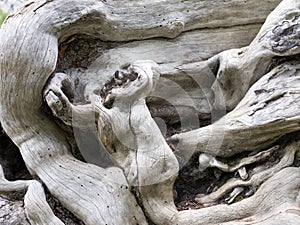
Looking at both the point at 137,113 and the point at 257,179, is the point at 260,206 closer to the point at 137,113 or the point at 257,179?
the point at 257,179

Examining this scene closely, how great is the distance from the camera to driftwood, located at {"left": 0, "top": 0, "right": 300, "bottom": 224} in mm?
2562

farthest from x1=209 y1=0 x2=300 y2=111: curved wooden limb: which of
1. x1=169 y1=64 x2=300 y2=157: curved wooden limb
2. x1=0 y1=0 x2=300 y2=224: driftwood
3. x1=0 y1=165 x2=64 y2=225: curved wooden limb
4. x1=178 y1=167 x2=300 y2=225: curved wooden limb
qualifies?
x1=0 y1=165 x2=64 y2=225: curved wooden limb

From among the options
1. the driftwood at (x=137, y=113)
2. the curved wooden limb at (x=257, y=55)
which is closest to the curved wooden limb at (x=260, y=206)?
the driftwood at (x=137, y=113)

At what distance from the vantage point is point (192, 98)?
3.13 meters

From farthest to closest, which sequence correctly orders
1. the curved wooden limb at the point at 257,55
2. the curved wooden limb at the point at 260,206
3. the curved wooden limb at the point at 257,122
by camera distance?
the curved wooden limb at the point at 257,55 → the curved wooden limb at the point at 257,122 → the curved wooden limb at the point at 260,206

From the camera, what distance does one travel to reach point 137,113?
260cm

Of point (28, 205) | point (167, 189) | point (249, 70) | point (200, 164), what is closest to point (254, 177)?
point (200, 164)

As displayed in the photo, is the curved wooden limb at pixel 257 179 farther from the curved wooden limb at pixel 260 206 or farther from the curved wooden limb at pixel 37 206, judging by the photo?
the curved wooden limb at pixel 37 206

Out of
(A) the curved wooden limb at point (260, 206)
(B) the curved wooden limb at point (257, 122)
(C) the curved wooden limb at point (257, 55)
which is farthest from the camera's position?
(C) the curved wooden limb at point (257, 55)

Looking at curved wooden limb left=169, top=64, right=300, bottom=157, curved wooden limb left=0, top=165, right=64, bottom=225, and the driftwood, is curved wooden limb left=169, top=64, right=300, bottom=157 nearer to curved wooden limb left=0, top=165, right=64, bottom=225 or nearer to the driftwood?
the driftwood

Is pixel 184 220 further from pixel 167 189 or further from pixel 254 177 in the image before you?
pixel 254 177

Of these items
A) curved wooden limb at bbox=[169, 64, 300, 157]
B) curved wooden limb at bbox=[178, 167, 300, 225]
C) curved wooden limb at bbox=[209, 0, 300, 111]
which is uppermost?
curved wooden limb at bbox=[209, 0, 300, 111]

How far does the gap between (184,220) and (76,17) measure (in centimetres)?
140

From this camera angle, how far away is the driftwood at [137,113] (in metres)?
2.56
